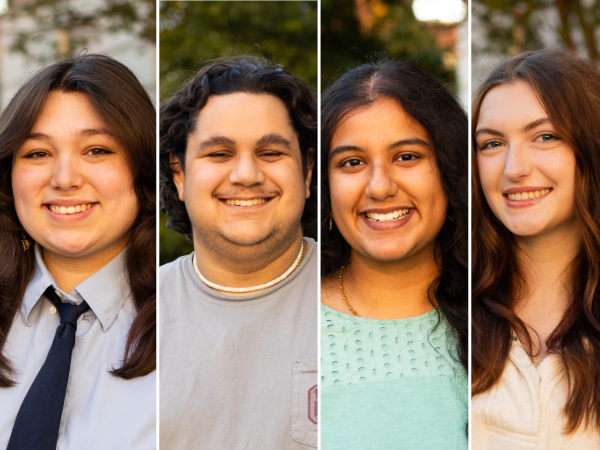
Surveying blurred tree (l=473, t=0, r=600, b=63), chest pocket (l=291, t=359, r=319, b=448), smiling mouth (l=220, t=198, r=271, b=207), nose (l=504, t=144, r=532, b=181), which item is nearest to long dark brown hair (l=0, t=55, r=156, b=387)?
smiling mouth (l=220, t=198, r=271, b=207)

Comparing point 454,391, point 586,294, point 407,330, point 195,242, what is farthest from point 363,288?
point 586,294

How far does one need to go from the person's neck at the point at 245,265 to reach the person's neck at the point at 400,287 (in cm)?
35

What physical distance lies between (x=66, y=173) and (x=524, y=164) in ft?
5.86

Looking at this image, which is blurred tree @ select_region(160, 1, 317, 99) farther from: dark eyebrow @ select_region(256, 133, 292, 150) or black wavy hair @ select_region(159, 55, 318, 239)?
dark eyebrow @ select_region(256, 133, 292, 150)

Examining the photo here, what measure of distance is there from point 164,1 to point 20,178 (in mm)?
1007

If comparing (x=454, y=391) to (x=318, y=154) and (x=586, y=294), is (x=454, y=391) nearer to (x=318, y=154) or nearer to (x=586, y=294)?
(x=586, y=294)

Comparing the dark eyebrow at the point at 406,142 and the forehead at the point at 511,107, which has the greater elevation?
the forehead at the point at 511,107

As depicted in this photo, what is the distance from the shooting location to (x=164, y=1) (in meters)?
2.88

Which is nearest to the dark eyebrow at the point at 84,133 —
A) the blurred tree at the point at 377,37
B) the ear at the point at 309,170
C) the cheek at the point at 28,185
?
the cheek at the point at 28,185

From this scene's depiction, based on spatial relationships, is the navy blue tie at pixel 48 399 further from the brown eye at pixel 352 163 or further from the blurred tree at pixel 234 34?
the brown eye at pixel 352 163

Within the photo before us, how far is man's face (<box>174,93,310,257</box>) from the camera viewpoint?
2.53 meters

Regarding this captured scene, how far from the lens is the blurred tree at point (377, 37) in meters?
2.75

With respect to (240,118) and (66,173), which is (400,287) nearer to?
(240,118)

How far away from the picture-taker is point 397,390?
2.61 m
